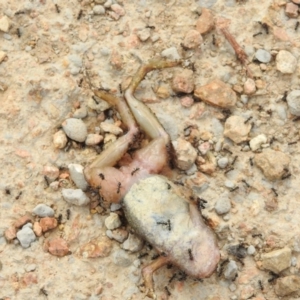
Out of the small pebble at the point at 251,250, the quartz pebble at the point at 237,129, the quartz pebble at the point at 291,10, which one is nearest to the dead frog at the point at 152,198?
the small pebble at the point at 251,250

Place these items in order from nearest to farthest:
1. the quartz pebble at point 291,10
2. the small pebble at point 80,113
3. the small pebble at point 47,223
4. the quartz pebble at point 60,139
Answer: the small pebble at point 47,223 < the quartz pebble at point 60,139 < the small pebble at point 80,113 < the quartz pebble at point 291,10

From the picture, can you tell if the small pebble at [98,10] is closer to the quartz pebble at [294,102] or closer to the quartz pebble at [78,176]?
the quartz pebble at [78,176]

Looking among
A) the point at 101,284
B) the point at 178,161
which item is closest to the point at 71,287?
the point at 101,284

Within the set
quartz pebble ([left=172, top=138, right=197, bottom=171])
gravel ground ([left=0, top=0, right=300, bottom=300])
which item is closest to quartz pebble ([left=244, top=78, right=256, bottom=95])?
gravel ground ([left=0, top=0, right=300, bottom=300])

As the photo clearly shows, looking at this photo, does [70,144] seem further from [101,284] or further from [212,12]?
[212,12]

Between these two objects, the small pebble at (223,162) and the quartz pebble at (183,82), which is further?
the quartz pebble at (183,82)

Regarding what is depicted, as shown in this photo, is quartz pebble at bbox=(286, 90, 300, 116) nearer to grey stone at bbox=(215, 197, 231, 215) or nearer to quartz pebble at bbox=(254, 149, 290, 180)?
quartz pebble at bbox=(254, 149, 290, 180)
